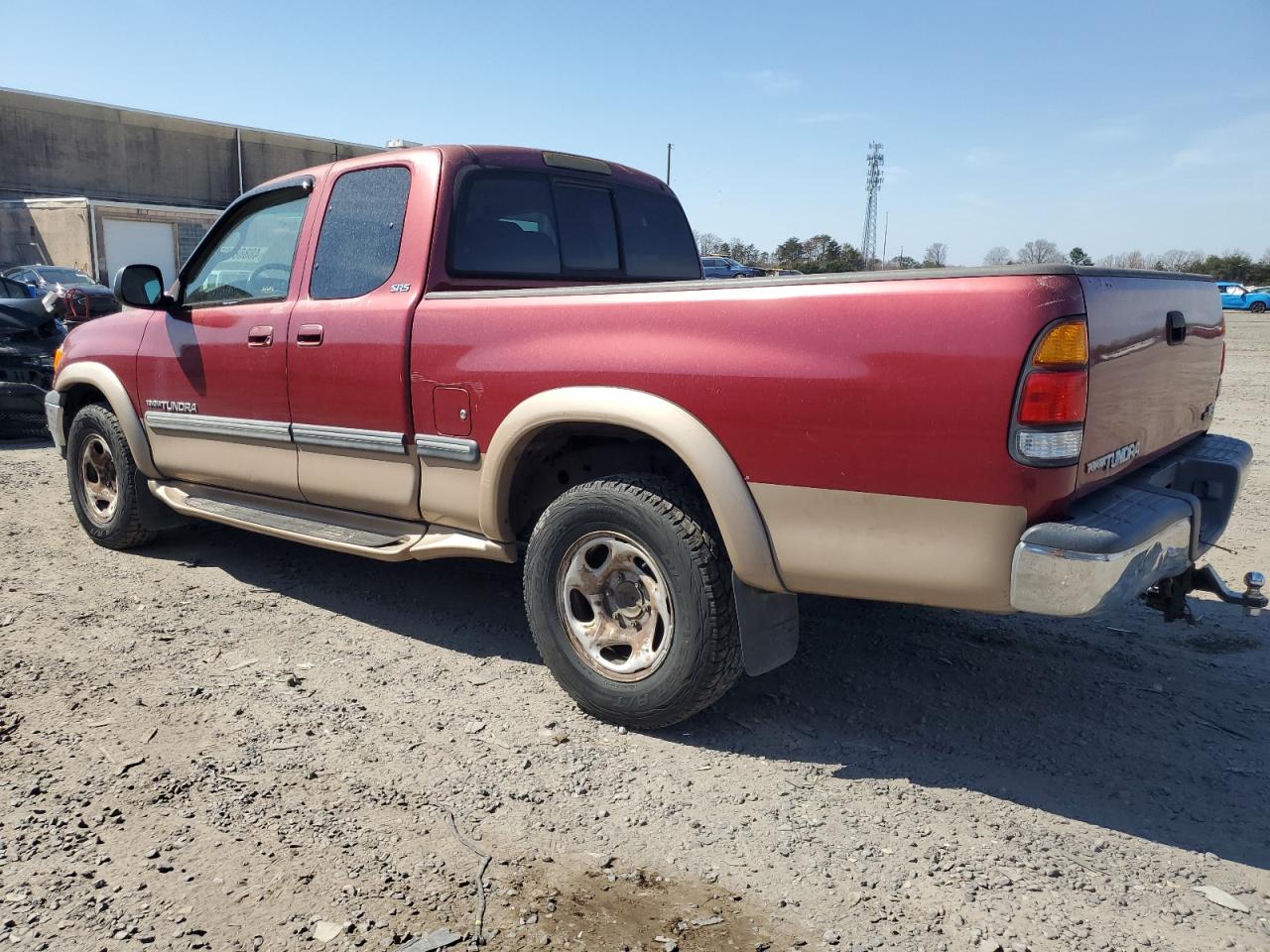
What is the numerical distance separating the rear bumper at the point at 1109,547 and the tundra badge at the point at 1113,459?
0.27 ft

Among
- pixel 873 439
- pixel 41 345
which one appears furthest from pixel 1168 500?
pixel 41 345

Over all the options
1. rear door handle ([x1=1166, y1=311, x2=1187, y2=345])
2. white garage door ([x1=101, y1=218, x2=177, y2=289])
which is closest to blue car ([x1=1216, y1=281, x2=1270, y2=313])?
white garage door ([x1=101, y1=218, x2=177, y2=289])

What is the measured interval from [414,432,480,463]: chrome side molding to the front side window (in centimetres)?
122

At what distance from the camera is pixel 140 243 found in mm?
35188

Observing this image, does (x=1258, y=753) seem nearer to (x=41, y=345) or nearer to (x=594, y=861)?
(x=594, y=861)

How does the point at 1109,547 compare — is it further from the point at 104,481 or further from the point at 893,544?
the point at 104,481

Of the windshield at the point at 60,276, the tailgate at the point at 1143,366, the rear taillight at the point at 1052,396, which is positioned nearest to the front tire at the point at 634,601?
the rear taillight at the point at 1052,396

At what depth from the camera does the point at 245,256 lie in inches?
191

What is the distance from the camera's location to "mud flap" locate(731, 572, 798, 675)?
10.3ft

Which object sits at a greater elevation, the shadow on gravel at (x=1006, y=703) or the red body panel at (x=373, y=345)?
the red body panel at (x=373, y=345)

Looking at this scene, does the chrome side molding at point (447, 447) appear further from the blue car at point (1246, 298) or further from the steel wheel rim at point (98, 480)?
the blue car at point (1246, 298)

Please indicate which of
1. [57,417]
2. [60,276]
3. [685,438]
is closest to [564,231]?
[685,438]

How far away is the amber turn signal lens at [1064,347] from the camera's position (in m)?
2.51

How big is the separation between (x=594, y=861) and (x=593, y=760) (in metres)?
0.58
